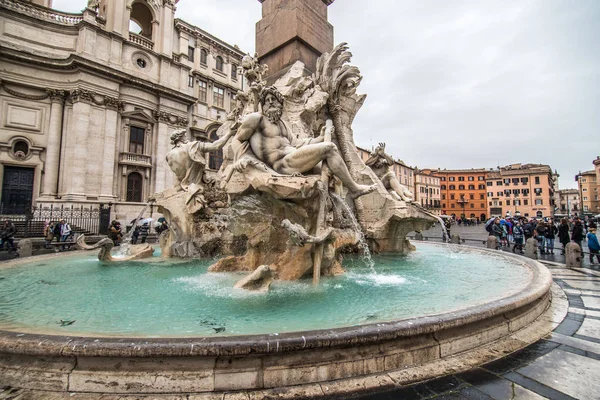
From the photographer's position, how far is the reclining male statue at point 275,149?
15.6 feet

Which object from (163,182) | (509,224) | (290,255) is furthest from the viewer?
(163,182)

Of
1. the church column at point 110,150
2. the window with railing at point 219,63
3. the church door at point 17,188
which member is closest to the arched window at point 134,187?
the church column at point 110,150

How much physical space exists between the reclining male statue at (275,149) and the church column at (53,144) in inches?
927

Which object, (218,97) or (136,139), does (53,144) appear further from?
(218,97)

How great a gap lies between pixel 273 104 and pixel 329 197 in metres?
1.92

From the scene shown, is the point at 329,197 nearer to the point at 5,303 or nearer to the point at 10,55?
→ the point at 5,303

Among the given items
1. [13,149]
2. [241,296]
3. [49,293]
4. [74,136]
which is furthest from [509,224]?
[13,149]

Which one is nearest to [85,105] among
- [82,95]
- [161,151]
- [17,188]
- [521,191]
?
[82,95]

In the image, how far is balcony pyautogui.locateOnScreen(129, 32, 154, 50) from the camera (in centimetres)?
2605

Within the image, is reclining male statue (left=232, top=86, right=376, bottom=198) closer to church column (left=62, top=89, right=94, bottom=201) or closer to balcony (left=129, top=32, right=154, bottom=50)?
church column (left=62, top=89, right=94, bottom=201)

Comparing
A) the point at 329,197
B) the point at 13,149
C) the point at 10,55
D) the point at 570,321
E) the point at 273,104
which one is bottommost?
the point at 570,321

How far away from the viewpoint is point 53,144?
2150 cm

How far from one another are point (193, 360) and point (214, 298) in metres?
1.72

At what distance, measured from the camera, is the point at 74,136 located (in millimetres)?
21422
